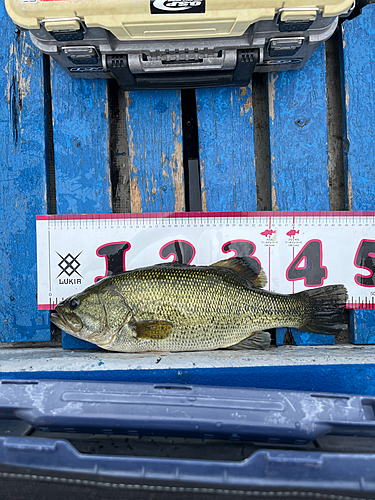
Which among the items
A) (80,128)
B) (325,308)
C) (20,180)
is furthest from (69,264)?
(325,308)

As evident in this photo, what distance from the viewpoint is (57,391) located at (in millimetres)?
1237

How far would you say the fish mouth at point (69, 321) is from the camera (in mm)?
1637

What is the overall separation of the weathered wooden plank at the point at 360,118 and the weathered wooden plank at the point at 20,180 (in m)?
1.83

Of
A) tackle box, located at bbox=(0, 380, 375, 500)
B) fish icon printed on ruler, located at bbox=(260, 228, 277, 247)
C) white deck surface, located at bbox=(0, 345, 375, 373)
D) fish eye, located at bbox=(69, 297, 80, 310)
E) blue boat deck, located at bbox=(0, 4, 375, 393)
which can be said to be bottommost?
tackle box, located at bbox=(0, 380, 375, 500)

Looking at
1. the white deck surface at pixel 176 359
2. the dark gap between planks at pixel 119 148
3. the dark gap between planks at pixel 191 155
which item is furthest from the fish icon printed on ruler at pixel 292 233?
the dark gap between planks at pixel 119 148

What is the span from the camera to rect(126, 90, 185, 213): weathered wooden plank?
1852 mm

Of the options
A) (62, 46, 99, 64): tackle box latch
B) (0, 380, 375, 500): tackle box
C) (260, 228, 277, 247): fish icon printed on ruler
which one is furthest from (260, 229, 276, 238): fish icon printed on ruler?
(62, 46, 99, 64): tackle box latch

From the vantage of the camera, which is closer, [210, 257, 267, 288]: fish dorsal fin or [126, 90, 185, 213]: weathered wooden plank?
[210, 257, 267, 288]: fish dorsal fin

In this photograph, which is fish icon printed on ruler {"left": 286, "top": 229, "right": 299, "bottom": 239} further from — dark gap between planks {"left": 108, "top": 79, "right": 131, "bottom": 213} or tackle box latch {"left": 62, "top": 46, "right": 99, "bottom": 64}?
tackle box latch {"left": 62, "top": 46, "right": 99, "bottom": 64}

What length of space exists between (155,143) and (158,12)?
0.67 meters

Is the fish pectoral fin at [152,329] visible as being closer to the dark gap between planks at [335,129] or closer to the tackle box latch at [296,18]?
the dark gap between planks at [335,129]

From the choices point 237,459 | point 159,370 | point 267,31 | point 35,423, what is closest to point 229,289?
point 159,370

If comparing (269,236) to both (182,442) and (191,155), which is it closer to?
(191,155)

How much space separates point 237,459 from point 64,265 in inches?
53.8
